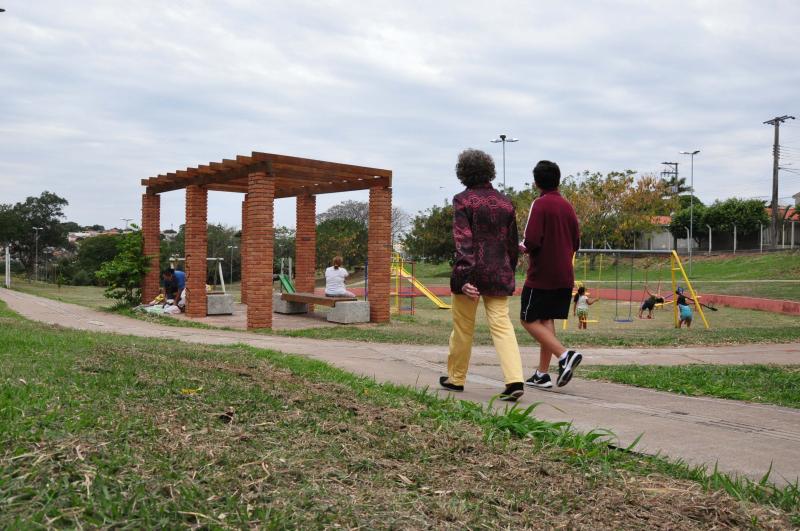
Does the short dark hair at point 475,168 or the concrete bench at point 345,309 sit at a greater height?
the short dark hair at point 475,168

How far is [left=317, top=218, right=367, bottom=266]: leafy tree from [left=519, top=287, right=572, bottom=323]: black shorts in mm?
43773

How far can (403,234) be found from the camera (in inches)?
2427

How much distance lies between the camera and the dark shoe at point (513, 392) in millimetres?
4941

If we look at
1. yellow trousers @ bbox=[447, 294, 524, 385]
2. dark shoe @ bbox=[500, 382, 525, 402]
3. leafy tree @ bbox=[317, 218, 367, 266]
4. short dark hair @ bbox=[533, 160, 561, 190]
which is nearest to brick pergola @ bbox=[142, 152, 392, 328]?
short dark hair @ bbox=[533, 160, 561, 190]

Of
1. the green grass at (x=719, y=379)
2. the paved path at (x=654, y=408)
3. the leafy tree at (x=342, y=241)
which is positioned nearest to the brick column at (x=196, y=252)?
the paved path at (x=654, y=408)

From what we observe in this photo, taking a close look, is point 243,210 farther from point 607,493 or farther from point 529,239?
point 607,493

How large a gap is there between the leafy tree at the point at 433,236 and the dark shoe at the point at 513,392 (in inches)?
1960

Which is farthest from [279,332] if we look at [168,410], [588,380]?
[168,410]

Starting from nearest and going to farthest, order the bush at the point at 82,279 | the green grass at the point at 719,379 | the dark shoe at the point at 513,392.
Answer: the dark shoe at the point at 513,392
the green grass at the point at 719,379
the bush at the point at 82,279

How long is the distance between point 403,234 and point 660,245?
93.9 ft

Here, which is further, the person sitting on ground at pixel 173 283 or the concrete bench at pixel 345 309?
the person sitting on ground at pixel 173 283

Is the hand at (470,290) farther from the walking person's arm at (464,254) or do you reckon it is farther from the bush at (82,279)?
the bush at (82,279)

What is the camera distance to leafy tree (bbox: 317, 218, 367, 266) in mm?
50188

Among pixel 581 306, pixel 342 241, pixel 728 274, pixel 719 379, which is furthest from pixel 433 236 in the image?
pixel 719 379
